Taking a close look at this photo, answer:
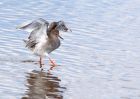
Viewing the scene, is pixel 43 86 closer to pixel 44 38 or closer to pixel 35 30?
pixel 35 30

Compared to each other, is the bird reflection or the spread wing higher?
the spread wing

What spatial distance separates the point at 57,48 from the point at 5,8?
158 inches

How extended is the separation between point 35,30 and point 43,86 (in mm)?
2043

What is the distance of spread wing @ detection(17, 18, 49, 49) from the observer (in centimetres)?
1307

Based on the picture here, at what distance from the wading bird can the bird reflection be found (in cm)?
100

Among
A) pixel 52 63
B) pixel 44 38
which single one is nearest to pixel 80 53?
pixel 44 38

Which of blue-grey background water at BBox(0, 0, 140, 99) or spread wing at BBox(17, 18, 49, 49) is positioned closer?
blue-grey background water at BBox(0, 0, 140, 99)

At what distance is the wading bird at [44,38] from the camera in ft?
43.6

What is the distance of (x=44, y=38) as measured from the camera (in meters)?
13.5

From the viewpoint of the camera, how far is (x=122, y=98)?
10.8m

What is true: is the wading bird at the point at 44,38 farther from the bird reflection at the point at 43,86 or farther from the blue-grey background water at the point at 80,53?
the bird reflection at the point at 43,86

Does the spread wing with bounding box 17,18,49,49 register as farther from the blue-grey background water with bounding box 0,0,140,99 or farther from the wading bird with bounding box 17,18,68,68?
the blue-grey background water with bounding box 0,0,140,99

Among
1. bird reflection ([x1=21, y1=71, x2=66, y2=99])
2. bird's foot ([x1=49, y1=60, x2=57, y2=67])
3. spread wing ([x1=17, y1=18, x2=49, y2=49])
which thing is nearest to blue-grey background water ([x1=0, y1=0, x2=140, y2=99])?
bird reflection ([x1=21, y1=71, x2=66, y2=99])

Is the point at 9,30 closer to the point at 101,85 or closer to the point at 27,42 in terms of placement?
the point at 27,42
